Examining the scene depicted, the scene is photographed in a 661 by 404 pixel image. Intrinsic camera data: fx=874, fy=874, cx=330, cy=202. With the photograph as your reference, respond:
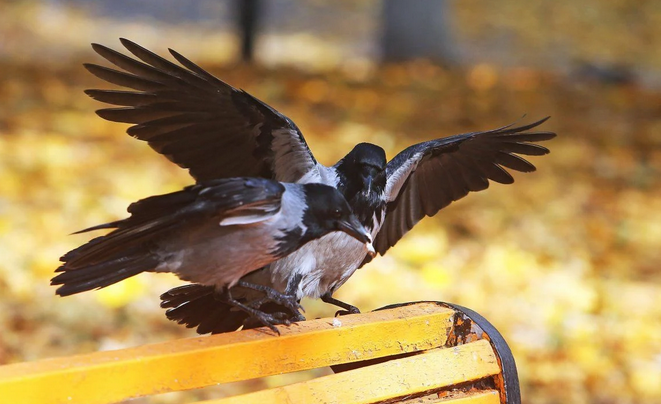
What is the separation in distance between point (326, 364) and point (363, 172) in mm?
898

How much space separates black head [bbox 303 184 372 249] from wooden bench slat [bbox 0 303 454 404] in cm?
28

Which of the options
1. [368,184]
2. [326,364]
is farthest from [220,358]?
[368,184]

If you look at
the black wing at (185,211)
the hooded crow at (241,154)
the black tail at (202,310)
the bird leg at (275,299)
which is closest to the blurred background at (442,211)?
the black tail at (202,310)

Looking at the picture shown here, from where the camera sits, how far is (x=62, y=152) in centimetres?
709

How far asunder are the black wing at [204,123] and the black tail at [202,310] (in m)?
0.43

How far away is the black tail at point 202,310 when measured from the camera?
10.6 ft

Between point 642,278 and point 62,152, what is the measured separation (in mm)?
4634

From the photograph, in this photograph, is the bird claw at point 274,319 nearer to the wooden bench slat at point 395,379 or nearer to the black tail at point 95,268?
the wooden bench slat at point 395,379

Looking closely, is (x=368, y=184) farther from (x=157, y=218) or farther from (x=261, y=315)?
(x=157, y=218)

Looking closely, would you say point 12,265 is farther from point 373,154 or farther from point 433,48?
point 433,48

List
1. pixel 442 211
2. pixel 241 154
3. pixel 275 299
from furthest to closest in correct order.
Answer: pixel 442 211
pixel 241 154
pixel 275 299

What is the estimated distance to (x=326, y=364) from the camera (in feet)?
8.48

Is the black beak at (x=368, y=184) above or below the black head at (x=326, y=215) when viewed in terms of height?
above

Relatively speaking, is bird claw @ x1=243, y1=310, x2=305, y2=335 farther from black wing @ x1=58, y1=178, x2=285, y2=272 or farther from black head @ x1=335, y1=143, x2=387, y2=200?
black head @ x1=335, y1=143, x2=387, y2=200
